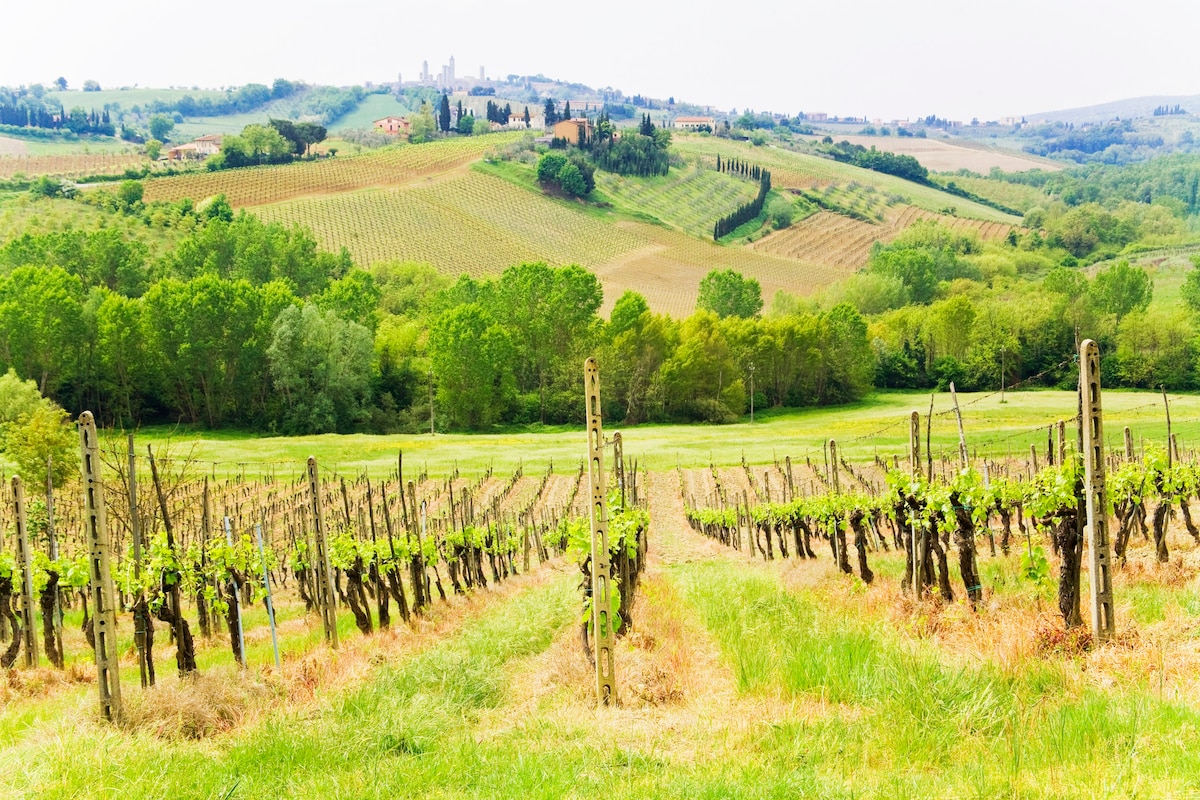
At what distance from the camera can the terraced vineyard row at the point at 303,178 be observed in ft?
486

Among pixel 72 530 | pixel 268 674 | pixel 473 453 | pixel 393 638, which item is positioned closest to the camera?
pixel 268 674

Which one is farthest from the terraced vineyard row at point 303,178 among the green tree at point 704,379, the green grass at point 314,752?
the green grass at point 314,752

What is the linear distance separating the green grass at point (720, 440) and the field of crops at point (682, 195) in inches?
3539

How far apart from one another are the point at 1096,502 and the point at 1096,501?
12 millimetres

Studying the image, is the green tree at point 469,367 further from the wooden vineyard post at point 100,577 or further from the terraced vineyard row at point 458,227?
the wooden vineyard post at point 100,577

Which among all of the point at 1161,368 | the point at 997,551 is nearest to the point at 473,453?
the point at 997,551

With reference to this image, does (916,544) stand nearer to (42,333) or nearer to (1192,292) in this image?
(42,333)

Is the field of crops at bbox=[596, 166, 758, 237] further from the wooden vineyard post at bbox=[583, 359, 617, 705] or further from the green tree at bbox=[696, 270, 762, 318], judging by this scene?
the wooden vineyard post at bbox=[583, 359, 617, 705]

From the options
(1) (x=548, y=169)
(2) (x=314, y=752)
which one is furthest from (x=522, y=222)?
(2) (x=314, y=752)

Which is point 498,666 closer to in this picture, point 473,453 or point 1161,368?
point 473,453

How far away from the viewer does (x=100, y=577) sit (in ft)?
36.3

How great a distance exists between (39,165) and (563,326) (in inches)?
5472

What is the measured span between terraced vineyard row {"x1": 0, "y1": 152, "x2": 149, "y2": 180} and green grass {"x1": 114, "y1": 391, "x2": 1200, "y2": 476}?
114m

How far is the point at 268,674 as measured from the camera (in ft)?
48.0
